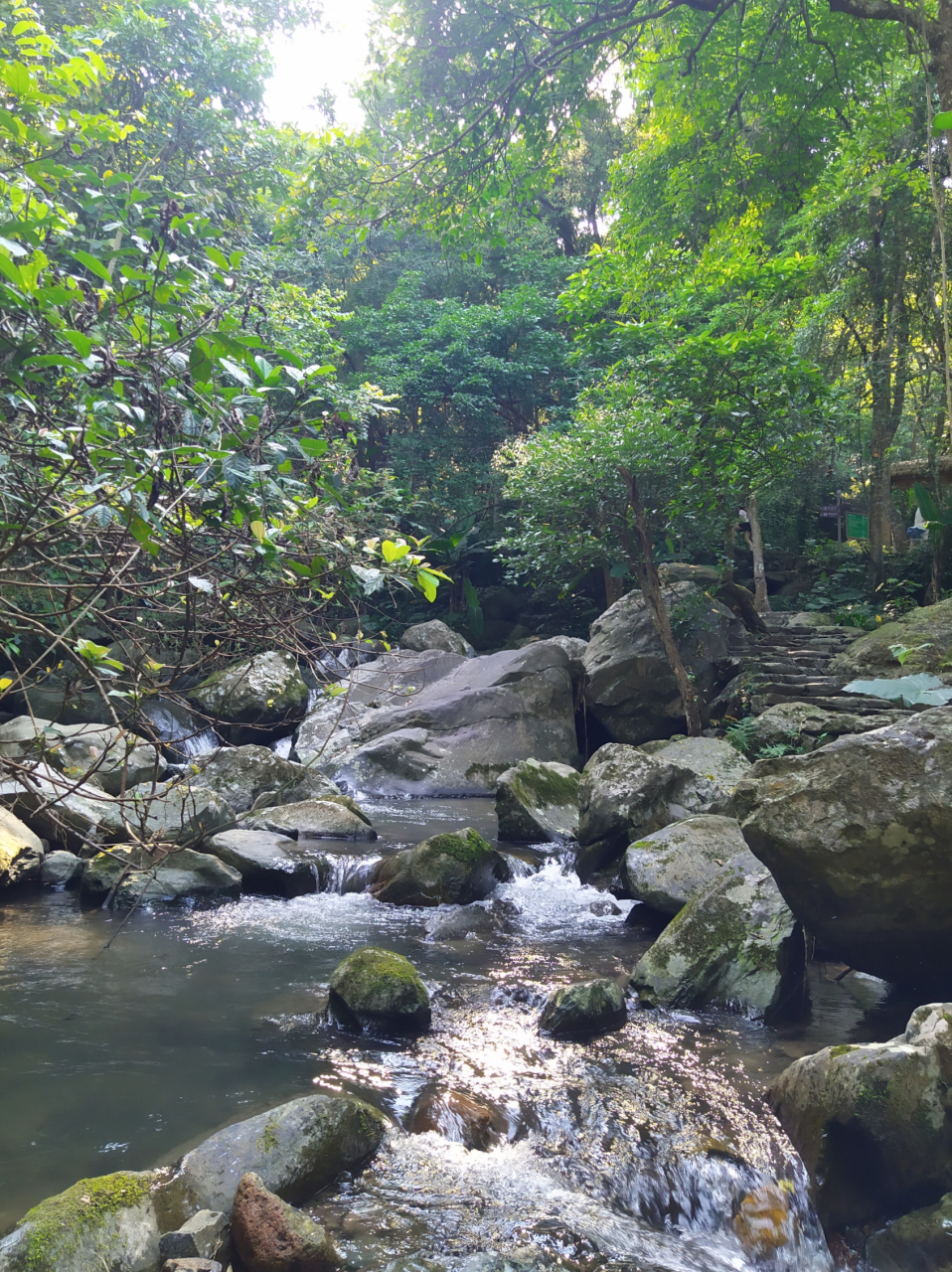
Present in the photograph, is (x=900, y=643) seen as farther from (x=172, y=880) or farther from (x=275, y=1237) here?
(x=275, y=1237)

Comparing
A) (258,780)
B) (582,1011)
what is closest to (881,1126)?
(582,1011)

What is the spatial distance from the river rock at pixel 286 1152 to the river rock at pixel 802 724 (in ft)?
25.1

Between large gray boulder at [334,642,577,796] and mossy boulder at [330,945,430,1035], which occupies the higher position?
large gray boulder at [334,642,577,796]

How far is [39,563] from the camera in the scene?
2.07m

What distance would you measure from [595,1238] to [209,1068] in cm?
223

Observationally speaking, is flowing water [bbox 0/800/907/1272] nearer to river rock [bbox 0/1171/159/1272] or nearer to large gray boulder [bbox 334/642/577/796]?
river rock [bbox 0/1171/159/1272]

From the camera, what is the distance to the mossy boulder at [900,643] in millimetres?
9578

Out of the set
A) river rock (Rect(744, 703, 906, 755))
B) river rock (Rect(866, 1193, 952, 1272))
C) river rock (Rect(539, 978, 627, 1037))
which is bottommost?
river rock (Rect(866, 1193, 952, 1272))

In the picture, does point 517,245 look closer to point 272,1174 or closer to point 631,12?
point 631,12

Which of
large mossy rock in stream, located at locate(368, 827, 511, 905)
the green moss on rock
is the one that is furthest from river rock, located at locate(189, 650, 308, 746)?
the green moss on rock

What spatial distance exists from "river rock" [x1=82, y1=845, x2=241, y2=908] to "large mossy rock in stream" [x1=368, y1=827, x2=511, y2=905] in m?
1.44

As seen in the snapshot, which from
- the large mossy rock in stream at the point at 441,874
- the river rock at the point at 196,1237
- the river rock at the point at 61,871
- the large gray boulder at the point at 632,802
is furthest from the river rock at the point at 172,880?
the river rock at the point at 196,1237

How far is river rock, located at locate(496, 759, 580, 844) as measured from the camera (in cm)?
915

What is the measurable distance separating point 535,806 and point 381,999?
482 cm
